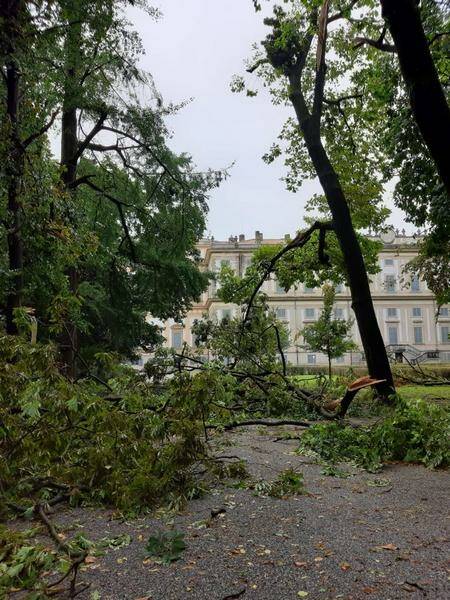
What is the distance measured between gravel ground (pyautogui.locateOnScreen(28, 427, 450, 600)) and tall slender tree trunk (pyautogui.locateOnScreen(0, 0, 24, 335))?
3.91m

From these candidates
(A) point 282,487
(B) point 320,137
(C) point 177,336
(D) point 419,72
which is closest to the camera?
(A) point 282,487

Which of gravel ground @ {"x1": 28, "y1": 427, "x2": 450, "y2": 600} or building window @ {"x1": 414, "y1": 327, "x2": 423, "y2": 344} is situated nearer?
gravel ground @ {"x1": 28, "y1": 427, "x2": 450, "y2": 600}

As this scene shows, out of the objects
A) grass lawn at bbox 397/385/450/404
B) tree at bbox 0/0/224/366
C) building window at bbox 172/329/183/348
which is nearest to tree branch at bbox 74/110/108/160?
tree at bbox 0/0/224/366

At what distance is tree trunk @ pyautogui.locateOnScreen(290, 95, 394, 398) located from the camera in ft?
29.1

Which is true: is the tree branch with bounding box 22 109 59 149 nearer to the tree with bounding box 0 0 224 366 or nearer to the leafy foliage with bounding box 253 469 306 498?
the tree with bounding box 0 0 224 366

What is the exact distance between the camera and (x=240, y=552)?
2.58 m

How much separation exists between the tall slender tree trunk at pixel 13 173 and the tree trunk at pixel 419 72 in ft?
12.9

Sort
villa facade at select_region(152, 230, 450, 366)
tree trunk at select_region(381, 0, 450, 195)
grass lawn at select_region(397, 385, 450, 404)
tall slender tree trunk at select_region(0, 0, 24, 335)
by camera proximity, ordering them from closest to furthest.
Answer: tree trunk at select_region(381, 0, 450, 195)
tall slender tree trunk at select_region(0, 0, 24, 335)
grass lawn at select_region(397, 385, 450, 404)
villa facade at select_region(152, 230, 450, 366)

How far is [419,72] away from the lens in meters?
3.97

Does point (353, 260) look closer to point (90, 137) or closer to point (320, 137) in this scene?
point (320, 137)

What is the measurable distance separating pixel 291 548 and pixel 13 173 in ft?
19.3

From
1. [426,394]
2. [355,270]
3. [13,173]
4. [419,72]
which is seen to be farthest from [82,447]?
[426,394]

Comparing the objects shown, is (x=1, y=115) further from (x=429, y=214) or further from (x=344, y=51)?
(x=344, y=51)

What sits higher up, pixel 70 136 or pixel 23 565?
pixel 70 136
